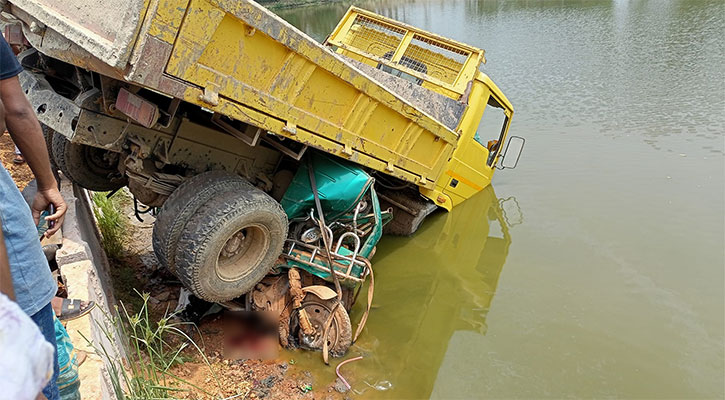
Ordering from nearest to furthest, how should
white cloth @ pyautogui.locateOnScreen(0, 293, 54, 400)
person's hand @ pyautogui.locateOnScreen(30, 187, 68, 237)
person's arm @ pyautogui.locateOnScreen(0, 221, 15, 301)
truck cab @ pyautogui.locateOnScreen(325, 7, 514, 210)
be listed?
white cloth @ pyautogui.locateOnScreen(0, 293, 54, 400)
person's arm @ pyautogui.locateOnScreen(0, 221, 15, 301)
person's hand @ pyautogui.locateOnScreen(30, 187, 68, 237)
truck cab @ pyautogui.locateOnScreen(325, 7, 514, 210)

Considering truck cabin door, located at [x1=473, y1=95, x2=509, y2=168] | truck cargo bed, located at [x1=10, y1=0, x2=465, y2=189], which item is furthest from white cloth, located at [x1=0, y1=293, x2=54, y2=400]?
truck cabin door, located at [x1=473, y1=95, x2=509, y2=168]

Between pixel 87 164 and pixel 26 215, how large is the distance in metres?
3.48

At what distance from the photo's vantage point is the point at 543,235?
21.0 ft

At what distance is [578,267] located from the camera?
561cm

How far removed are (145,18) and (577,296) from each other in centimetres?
469

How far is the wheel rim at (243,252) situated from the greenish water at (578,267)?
0.97 meters

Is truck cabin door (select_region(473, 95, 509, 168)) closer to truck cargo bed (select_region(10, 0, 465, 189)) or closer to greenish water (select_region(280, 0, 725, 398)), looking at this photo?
greenish water (select_region(280, 0, 725, 398))

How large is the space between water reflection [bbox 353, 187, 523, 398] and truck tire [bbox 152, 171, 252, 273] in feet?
6.09

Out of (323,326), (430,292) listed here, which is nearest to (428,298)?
(430,292)

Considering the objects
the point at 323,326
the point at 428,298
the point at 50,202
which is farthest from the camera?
the point at 428,298

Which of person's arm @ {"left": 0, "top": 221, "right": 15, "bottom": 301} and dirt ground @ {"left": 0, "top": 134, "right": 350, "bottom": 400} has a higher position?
person's arm @ {"left": 0, "top": 221, "right": 15, "bottom": 301}

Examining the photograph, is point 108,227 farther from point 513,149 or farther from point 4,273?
point 513,149

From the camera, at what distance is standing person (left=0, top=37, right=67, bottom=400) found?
158 centimetres

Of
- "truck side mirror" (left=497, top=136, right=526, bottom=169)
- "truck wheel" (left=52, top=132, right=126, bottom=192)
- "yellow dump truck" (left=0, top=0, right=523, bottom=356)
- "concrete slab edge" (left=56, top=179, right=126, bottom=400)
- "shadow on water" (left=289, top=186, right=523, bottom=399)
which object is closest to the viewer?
"concrete slab edge" (left=56, top=179, right=126, bottom=400)
